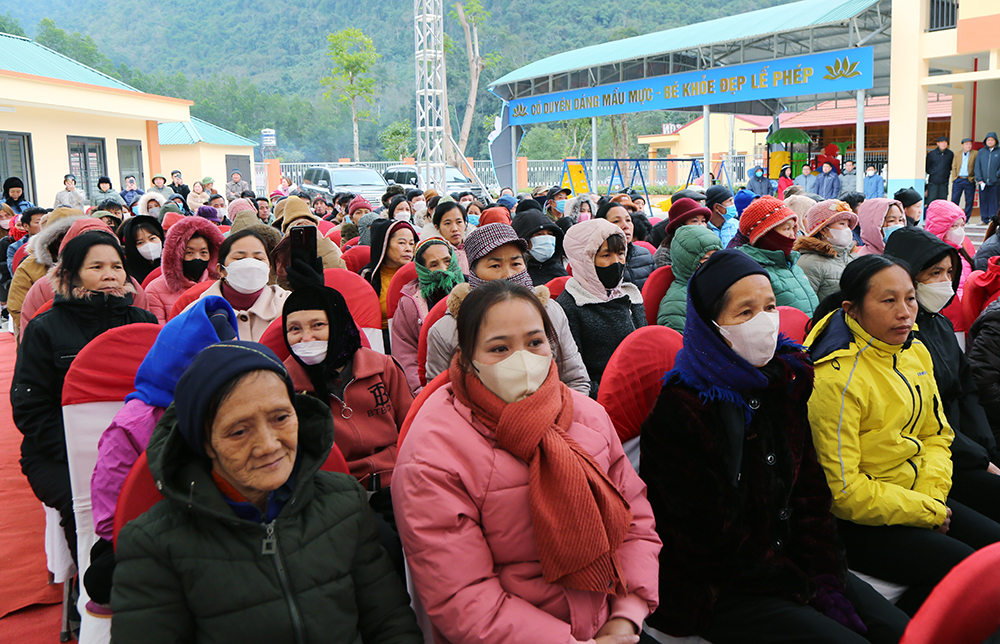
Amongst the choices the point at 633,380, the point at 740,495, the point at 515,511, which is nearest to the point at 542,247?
the point at 633,380

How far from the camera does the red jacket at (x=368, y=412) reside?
279cm

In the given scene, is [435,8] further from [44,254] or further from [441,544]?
[441,544]

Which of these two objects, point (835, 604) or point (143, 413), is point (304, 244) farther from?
point (835, 604)

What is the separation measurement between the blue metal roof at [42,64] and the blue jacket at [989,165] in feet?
71.7

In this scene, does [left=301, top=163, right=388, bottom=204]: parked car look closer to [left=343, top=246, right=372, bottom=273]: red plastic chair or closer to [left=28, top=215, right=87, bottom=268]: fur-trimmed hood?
[left=343, top=246, right=372, bottom=273]: red plastic chair

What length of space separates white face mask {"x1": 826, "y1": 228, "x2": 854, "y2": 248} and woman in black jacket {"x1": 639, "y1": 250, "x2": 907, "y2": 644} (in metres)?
2.90

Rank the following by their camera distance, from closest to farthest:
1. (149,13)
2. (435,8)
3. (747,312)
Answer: (747,312) < (435,8) < (149,13)

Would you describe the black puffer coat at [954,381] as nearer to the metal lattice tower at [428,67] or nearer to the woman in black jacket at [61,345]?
the woman in black jacket at [61,345]

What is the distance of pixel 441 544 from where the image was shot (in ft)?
6.33

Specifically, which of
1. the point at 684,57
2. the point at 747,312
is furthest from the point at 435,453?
the point at 684,57

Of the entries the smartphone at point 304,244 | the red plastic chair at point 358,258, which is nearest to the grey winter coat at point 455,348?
the smartphone at point 304,244

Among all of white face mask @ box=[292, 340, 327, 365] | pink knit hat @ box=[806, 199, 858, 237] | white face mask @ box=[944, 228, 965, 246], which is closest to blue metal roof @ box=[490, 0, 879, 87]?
Result: white face mask @ box=[944, 228, 965, 246]

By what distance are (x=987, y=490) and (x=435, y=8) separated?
1518cm

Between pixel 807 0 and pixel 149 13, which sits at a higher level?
pixel 149 13
